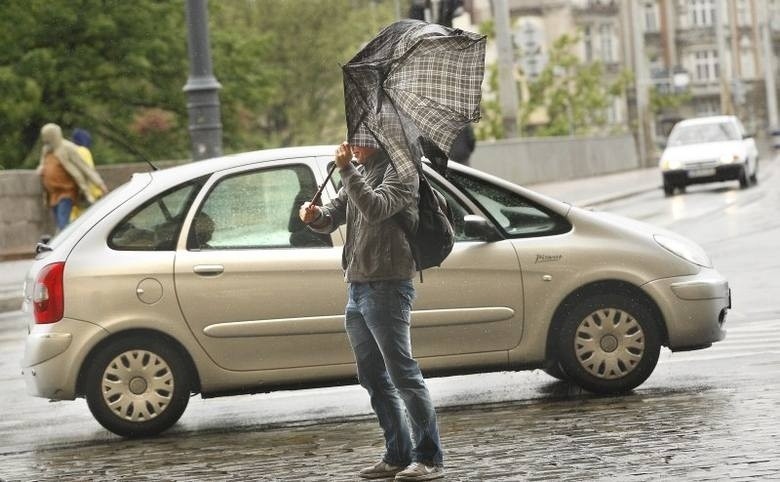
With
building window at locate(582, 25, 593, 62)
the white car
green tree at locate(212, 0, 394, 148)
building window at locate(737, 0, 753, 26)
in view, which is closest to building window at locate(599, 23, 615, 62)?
building window at locate(582, 25, 593, 62)

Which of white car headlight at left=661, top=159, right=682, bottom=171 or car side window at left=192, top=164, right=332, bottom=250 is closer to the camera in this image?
car side window at left=192, top=164, right=332, bottom=250

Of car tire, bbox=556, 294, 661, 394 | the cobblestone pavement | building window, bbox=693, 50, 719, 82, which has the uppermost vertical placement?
building window, bbox=693, 50, 719, 82

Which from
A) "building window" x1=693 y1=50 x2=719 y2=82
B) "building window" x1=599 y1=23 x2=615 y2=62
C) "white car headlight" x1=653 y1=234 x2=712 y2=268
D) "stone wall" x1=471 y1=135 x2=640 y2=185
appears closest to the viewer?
"white car headlight" x1=653 y1=234 x2=712 y2=268

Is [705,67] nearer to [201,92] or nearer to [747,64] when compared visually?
[747,64]

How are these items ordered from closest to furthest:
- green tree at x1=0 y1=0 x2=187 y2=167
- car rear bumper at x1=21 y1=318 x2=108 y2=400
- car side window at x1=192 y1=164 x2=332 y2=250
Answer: car rear bumper at x1=21 y1=318 x2=108 y2=400 < car side window at x1=192 y1=164 x2=332 y2=250 < green tree at x1=0 y1=0 x2=187 y2=167

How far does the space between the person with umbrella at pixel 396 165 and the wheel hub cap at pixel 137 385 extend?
2.07 meters

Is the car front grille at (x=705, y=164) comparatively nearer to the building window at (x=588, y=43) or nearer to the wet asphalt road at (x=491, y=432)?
the wet asphalt road at (x=491, y=432)

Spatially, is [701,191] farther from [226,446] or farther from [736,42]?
[736,42]

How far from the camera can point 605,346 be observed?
9227 millimetres

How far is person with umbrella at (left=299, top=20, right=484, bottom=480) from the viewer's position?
667 cm

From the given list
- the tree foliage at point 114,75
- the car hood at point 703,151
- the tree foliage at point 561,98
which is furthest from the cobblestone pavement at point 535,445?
the tree foliage at point 561,98

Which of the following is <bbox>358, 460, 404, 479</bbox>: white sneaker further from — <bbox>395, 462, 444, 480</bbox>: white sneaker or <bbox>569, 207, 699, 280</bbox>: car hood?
<bbox>569, 207, 699, 280</bbox>: car hood

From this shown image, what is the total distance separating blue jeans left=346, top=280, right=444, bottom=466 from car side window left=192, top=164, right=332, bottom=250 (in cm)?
198

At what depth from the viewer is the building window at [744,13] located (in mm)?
113438
